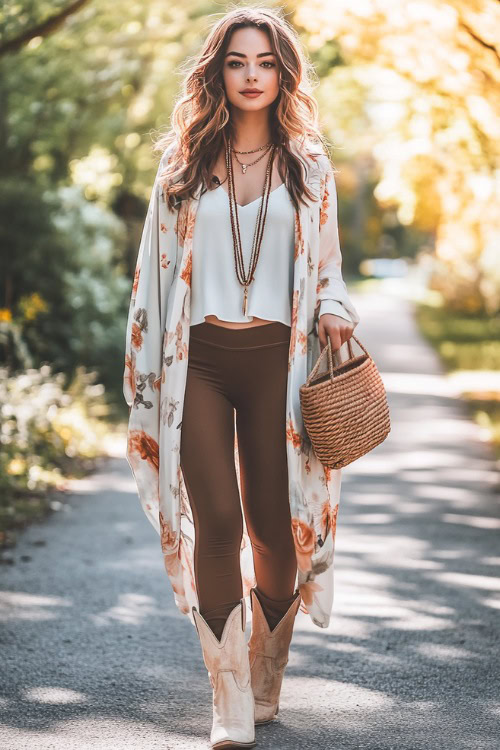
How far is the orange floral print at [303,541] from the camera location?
339 centimetres

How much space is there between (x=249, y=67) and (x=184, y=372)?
94cm

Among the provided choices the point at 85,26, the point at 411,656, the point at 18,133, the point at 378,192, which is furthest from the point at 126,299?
the point at 411,656

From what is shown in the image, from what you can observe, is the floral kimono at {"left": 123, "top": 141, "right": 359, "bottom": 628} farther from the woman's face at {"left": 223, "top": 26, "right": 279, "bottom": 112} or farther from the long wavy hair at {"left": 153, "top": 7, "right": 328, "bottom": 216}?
the woman's face at {"left": 223, "top": 26, "right": 279, "bottom": 112}

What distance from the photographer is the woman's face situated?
→ 335cm

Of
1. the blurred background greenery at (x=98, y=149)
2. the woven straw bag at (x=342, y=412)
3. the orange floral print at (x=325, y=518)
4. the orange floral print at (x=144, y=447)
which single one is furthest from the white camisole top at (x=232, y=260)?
the blurred background greenery at (x=98, y=149)

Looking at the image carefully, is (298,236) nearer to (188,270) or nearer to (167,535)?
(188,270)

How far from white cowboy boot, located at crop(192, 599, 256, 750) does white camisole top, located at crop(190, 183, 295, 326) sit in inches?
35.0

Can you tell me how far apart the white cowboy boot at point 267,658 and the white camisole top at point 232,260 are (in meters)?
0.94

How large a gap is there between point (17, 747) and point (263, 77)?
2.12 metres

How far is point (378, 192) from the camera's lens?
671 inches

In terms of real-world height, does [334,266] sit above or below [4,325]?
above

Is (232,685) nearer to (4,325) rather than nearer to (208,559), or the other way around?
(208,559)

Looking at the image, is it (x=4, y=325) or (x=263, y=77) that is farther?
(x=4, y=325)

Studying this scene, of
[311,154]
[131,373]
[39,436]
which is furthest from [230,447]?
[39,436]
